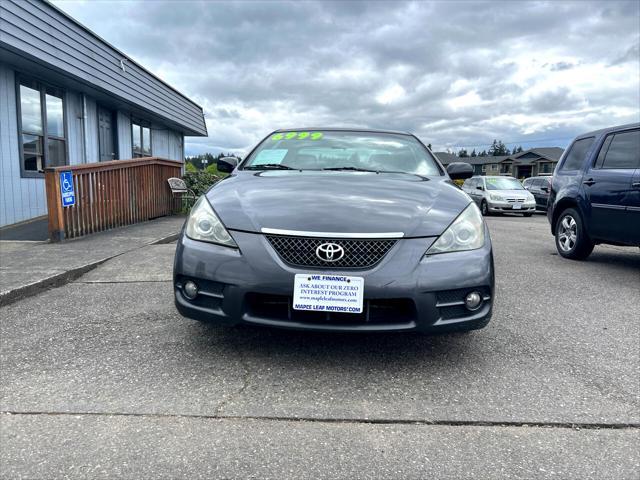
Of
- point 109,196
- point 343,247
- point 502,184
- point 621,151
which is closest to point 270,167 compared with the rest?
point 343,247

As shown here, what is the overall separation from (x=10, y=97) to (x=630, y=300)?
953 centimetres

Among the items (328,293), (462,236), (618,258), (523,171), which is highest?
(523,171)

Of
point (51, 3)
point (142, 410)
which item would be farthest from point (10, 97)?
point (142, 410)

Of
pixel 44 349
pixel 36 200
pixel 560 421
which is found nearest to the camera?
pixel 560 421

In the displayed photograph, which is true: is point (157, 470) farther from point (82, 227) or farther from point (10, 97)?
point (10, 97)

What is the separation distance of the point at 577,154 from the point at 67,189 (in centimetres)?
693

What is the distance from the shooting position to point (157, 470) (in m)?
1.75

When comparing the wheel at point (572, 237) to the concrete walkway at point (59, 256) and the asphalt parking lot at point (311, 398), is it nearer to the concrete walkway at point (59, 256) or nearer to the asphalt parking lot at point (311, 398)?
the asphalt parking lot at point (311, 398)

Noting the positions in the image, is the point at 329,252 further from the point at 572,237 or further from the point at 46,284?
the point at 572,237

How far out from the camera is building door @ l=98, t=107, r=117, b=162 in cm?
1185

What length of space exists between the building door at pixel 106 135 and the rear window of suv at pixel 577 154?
33.7 feet

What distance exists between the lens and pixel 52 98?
31.6 feet

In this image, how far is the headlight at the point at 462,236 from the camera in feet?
8.25

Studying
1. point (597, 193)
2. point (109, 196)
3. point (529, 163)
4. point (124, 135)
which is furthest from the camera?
point (529, 163)
